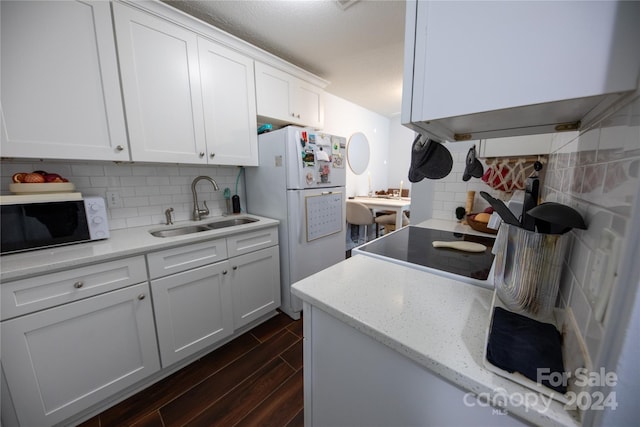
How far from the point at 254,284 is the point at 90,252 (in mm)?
958

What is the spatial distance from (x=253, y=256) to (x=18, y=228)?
1.14 m

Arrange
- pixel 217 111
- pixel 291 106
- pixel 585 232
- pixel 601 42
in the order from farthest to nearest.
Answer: pixel 291 106, pixel 217 111, pixel 585 232, pixel 601 42

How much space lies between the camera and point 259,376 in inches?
55.9

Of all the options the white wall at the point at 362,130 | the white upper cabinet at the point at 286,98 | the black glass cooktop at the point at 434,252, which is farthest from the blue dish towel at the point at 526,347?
the white wall at the point at 362,130

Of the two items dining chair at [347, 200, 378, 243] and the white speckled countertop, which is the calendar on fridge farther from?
the white speckled countertop

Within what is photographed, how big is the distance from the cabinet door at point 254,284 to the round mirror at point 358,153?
208cm

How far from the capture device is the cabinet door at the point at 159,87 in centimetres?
130

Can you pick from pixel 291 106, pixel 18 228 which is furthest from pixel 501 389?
pixel 291 106

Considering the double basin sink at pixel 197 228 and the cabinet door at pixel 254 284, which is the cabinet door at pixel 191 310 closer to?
the cabinet door at pixel 254 284

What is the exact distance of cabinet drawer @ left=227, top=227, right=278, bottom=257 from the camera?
1.61m

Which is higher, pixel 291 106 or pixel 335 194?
pixel 291 106

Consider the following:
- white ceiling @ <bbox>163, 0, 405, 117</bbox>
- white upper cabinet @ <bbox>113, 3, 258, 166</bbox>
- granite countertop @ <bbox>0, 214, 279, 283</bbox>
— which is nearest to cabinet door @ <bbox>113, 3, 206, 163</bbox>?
white upper cabinet @ <bbox>113, 3, 258, 166</bbox>

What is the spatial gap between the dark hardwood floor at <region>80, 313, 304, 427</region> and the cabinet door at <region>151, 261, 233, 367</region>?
14 centimetres

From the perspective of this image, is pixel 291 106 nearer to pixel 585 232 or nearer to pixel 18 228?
pixel 18 228
